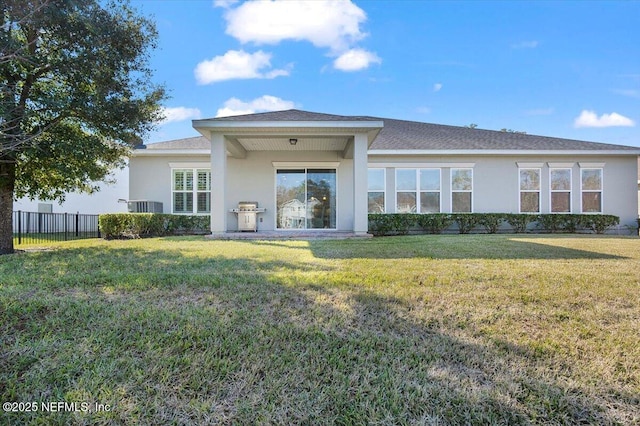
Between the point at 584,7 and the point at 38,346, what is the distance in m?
16.1

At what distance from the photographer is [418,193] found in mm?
13930

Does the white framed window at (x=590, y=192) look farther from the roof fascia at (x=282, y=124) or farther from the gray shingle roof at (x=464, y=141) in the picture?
the roof fascia at (x=282, y=124)

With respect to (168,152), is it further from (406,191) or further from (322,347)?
(322,347)

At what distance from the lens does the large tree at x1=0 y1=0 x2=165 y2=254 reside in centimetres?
635

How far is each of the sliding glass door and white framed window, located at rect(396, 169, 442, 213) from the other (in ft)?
9.14

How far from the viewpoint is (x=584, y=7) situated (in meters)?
11.2

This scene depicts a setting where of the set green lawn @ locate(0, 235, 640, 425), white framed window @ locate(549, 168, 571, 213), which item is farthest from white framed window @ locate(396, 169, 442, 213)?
green lawn @ locate(0, 235, 640, 425)

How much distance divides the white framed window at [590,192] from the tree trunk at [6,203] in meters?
18.9

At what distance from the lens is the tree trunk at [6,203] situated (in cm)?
741

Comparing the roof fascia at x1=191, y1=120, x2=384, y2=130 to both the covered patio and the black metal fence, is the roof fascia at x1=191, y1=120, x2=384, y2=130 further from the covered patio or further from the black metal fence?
the black metal fence

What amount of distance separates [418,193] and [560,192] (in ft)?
19.4

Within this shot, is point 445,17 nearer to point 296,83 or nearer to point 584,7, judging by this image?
point 584,7

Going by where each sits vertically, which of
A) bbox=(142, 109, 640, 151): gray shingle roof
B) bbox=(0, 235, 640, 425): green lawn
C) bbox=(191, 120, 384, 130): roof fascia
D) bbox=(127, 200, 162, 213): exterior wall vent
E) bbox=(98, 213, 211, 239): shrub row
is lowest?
bbox=(0, 235, 640, 425): green lawn

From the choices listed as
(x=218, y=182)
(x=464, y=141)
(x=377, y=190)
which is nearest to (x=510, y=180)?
(x=464, y=141)
